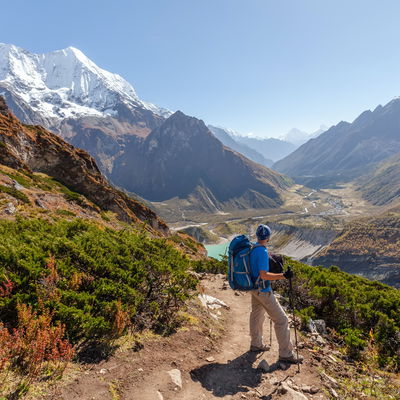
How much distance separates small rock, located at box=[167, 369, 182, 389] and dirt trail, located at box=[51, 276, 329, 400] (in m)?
0.09

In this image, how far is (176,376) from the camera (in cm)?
598

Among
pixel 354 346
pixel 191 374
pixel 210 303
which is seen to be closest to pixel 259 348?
pixel 191 374

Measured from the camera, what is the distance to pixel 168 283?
9.19 m

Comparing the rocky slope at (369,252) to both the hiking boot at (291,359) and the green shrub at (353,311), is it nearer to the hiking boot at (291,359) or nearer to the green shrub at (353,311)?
the green shrub at (353,311)

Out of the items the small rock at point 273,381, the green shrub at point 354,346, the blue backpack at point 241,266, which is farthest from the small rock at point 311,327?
the blue backpack at point 241,266

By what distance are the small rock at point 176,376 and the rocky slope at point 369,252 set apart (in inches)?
5150

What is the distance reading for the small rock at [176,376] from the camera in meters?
5.78

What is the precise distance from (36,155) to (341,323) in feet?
155

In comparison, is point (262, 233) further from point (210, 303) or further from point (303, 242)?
point (303, 242)

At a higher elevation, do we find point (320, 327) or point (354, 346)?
point (354, 346)

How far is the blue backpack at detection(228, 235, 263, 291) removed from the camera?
695 centimetres

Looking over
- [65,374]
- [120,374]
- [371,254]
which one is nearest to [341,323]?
[120,374]

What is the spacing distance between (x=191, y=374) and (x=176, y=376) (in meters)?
0.46

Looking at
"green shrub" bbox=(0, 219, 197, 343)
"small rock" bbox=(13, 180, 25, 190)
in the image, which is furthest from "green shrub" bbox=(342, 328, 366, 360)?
"small rock" bbox=(13, 180, 25, 190)
